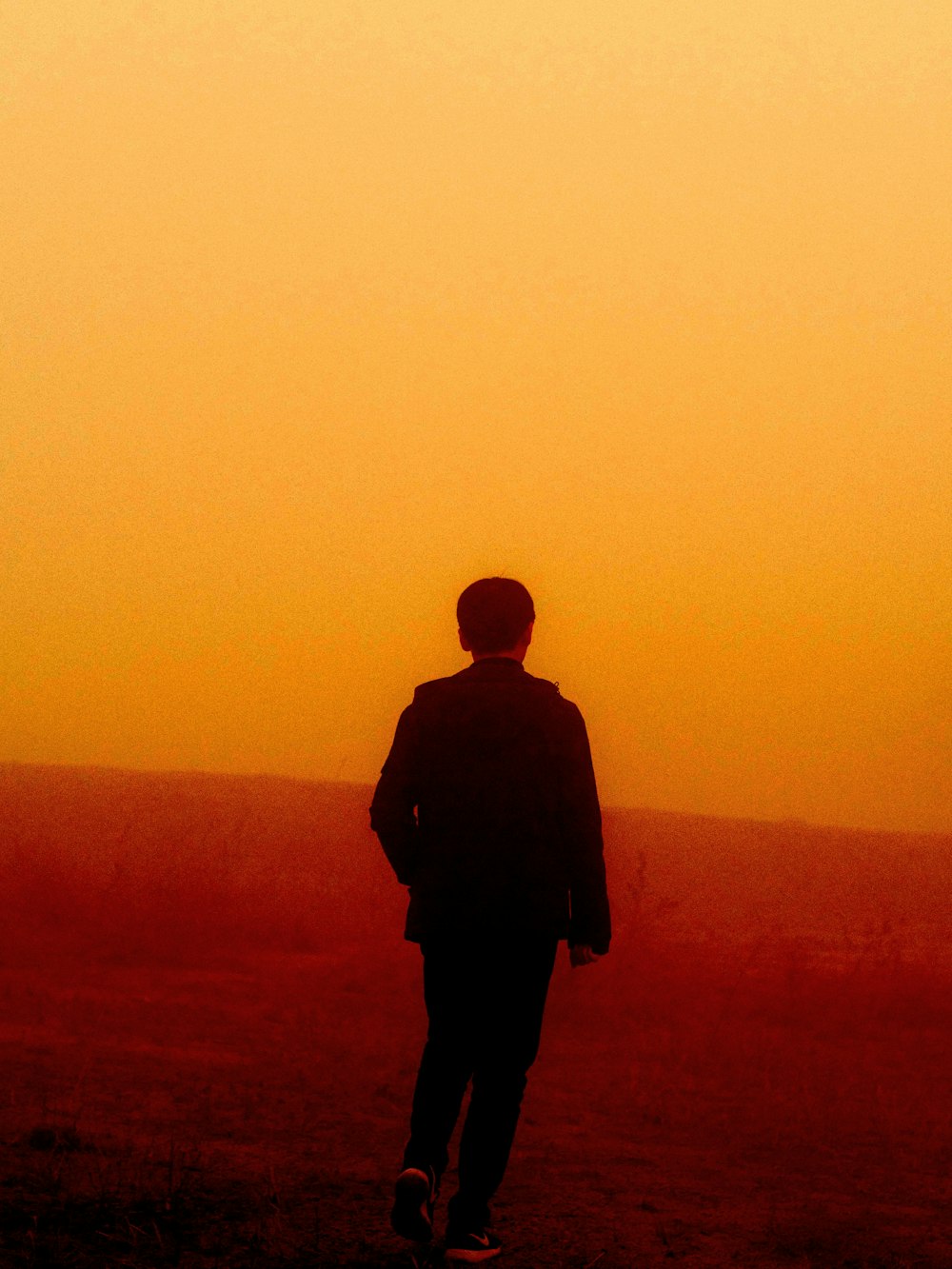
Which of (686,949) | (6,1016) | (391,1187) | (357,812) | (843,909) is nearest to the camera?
(391,1187)

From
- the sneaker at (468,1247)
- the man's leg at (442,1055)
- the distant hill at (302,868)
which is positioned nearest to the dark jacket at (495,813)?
the man's leg at (442,1055)

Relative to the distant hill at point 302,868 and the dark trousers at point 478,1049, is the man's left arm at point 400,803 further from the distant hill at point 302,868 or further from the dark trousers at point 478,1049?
the distant hill at point 302,868

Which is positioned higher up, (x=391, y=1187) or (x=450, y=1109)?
(x=450, y=1109)

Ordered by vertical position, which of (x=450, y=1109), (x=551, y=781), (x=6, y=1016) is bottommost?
(x=6, y=1016)

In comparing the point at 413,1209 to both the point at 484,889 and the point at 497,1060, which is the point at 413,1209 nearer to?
the point at 497,1060

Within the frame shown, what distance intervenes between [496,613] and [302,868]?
21124 millimetres

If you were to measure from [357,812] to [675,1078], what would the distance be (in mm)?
35798

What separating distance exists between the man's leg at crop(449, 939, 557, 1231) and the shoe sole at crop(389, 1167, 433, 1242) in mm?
123

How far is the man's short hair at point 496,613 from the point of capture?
4.29 metres

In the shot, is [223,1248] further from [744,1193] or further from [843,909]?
[843,909]

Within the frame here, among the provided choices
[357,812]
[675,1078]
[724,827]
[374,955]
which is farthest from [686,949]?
[724,827]

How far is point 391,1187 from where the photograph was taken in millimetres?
4984

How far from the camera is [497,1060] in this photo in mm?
4113

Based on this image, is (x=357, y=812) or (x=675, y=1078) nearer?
(x=675, y=1078)
